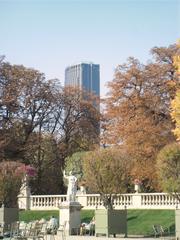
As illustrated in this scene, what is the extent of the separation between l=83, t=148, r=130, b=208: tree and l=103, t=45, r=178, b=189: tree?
10.4m

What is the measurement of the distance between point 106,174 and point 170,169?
4062 mm

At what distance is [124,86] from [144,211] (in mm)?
11945

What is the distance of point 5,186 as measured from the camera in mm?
30266

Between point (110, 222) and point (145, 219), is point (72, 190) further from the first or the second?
point (145, 219)

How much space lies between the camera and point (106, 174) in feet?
91.6

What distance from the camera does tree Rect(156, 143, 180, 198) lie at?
24.6 meters

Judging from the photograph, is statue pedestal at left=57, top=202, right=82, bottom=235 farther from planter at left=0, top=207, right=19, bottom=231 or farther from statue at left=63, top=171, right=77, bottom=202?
planter at left=0, top=207, right=19, bottom=231

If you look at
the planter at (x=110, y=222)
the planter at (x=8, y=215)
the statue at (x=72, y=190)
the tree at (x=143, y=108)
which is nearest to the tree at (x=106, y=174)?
the planter at (x=110, y=222)

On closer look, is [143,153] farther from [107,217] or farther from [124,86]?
[107,217]

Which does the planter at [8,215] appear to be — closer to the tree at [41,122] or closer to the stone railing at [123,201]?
the stone railing at [123,201]

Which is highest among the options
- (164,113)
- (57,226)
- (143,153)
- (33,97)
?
(33,97)

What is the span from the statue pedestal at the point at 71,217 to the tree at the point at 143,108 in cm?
978

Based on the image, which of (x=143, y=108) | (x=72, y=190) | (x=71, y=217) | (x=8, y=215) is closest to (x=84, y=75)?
(x=143, y=108)

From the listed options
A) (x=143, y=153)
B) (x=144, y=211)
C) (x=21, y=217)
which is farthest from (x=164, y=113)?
(x=21, y=217)
